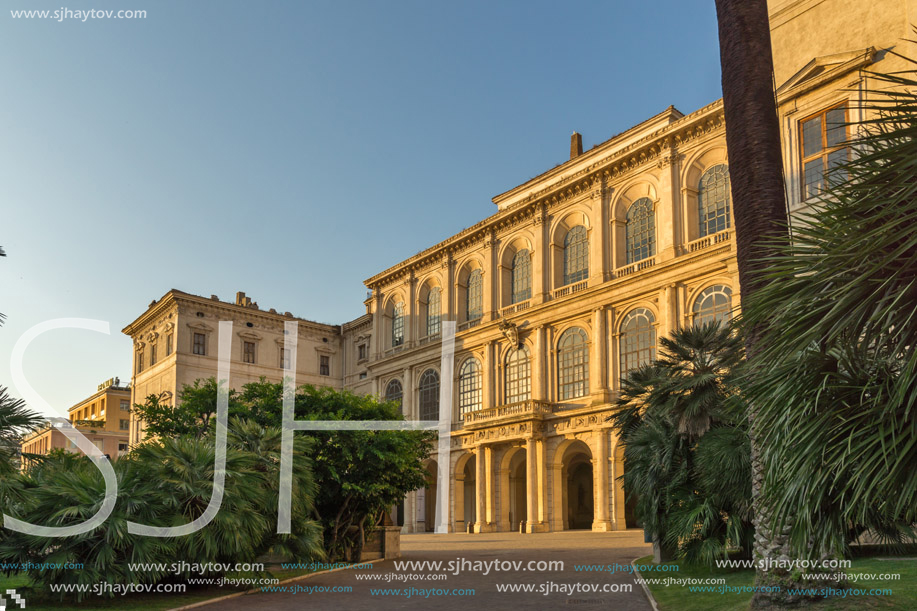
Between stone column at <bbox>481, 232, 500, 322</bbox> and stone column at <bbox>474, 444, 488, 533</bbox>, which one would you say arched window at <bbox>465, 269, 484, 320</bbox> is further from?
stone column at <bbox>474, 444, 488, 533</bbox>

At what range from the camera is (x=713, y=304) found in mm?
34500

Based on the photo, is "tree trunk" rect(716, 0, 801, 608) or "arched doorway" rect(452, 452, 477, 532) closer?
"tree trunk" rect(716, 0, 801, 608)

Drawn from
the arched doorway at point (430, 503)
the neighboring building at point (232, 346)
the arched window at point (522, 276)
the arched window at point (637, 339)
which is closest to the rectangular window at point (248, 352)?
the neighboring building at point (232, 346)

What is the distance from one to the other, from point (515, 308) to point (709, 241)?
1315cm

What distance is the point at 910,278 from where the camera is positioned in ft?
18.2

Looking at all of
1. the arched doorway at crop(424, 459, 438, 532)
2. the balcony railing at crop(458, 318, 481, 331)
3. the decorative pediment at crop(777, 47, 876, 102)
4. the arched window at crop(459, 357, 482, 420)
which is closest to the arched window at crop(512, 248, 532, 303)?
the balcony railing at crop(458, 318, 481, 331)

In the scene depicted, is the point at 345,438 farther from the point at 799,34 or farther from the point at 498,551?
the point at 799,34

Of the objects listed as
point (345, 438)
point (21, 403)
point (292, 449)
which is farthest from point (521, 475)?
point (21, 403)

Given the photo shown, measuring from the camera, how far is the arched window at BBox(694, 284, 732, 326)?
3384 cm

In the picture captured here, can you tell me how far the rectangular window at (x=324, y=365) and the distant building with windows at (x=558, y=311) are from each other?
7.93 meters

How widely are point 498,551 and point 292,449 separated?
10.6 metres

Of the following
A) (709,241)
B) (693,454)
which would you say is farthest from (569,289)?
(693,454)

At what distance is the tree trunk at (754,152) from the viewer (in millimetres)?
10484

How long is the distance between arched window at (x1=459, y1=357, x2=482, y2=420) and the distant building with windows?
110 mm
